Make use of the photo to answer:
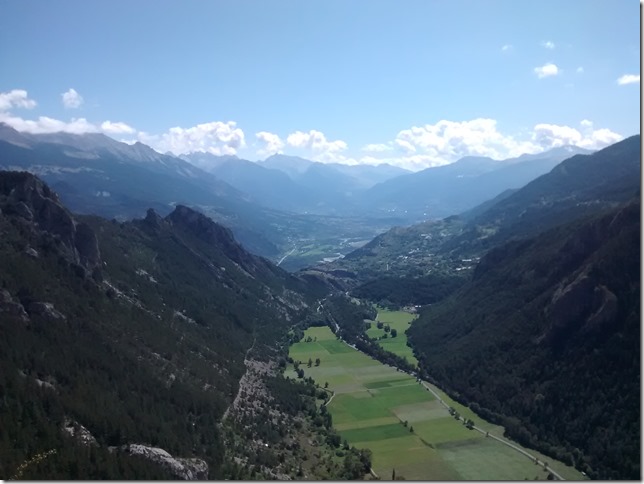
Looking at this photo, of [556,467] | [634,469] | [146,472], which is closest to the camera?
[146,472]

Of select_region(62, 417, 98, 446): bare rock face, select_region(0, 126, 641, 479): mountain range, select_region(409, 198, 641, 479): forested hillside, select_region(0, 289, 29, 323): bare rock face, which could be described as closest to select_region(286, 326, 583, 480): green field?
select_region(0, 126, 641, 479): mountain range

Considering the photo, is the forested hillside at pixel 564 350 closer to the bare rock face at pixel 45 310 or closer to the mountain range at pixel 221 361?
the mountain range at pixel 221 361

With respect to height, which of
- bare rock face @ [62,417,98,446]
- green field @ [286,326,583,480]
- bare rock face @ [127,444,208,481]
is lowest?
green field @ [286,326,583,480]

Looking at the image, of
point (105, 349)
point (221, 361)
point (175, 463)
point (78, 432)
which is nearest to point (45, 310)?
point (105, 349)

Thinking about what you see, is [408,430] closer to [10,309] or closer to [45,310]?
Answer: [45,310]

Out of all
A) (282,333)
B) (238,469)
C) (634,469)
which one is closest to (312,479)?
(238,469)

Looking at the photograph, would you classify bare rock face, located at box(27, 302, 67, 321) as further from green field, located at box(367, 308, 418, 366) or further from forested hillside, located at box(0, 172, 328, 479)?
green field, located at box(367, 308, 418, 366)

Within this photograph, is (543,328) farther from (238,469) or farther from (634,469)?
(238,469)

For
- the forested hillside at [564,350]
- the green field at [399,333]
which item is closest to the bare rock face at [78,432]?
the forested hillside at [564,350]
